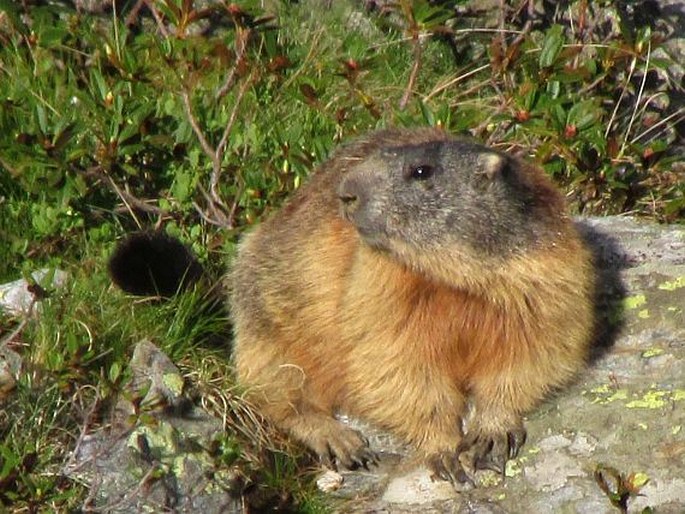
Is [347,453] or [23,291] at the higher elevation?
[23,291]

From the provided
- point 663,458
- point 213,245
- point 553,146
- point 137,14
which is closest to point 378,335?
point 663,458

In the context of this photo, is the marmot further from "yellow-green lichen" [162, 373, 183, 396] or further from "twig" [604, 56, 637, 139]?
"twig" [604, 56, 637, 139]

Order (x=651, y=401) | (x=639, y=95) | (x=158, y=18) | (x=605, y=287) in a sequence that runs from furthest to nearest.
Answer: (x=639, y=95) < (x=158, y=18) < (x=605, y=287) < (x=651, y=401)

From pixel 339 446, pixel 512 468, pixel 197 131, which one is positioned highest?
pixel 197 131

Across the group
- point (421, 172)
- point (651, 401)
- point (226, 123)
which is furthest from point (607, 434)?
point (226, 123)

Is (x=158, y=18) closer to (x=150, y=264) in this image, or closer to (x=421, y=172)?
(x=150, y=264)

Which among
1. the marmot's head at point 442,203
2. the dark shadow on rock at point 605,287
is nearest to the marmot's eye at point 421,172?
the marmot's head at point 442,203

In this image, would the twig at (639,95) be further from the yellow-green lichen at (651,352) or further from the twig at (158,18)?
the twig at (158,18)
